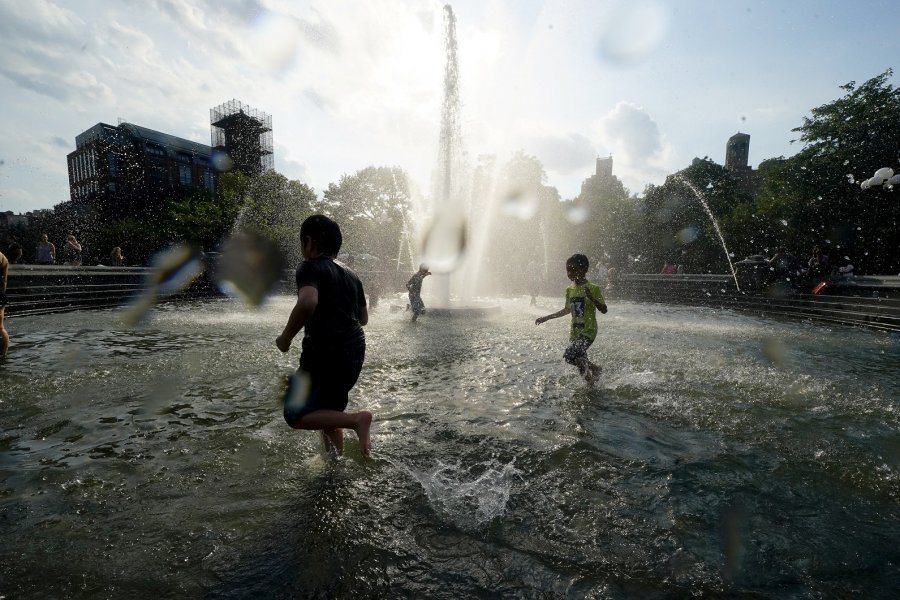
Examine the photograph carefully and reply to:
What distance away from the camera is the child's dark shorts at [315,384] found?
2994 mm

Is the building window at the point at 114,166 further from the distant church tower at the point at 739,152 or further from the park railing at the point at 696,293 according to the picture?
the distant church tower at the point at 739,152

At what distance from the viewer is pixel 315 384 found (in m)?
3.03

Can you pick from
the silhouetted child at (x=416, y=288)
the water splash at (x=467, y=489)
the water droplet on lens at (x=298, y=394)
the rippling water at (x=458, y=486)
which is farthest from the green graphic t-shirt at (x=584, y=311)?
the silhouetted child at (x=416, y=288)

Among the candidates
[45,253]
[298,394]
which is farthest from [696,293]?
[45,253]

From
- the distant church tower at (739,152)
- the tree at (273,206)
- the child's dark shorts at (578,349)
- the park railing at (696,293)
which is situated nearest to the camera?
the child's dark shorts at (578,349)

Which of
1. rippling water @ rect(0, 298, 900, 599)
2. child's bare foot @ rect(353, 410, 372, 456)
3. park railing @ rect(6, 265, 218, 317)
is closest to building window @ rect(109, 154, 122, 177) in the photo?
park railing @ rect(6, 265, 218, 317)

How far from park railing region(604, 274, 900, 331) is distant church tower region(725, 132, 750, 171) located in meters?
68.4

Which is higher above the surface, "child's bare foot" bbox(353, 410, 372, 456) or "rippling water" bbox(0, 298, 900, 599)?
"child's bare foot" bbox(353, 410, 372, 456)

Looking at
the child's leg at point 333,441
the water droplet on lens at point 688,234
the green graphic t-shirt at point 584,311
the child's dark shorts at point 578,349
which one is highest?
the water droplet on lens at point 688,234

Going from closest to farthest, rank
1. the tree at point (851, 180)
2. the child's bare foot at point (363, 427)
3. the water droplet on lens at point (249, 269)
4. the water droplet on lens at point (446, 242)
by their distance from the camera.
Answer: the child's bare foot at point (363, 427) → the water droplet on lens at point (249, 269) → the tree at point (851, 180) → the water droplet on lens at point (446, 242)

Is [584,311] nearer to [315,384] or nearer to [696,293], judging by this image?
[315,384]

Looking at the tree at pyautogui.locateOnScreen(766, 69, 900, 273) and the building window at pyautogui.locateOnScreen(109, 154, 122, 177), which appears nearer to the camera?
the tree at pyautogui.locateOnScreen(766, 69, 900, 273)

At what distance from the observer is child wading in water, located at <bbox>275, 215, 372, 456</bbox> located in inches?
117

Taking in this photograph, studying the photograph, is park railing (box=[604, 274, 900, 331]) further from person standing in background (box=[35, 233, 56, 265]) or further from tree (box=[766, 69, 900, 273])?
person standing in background (box=[35, 233, 56, 265])
